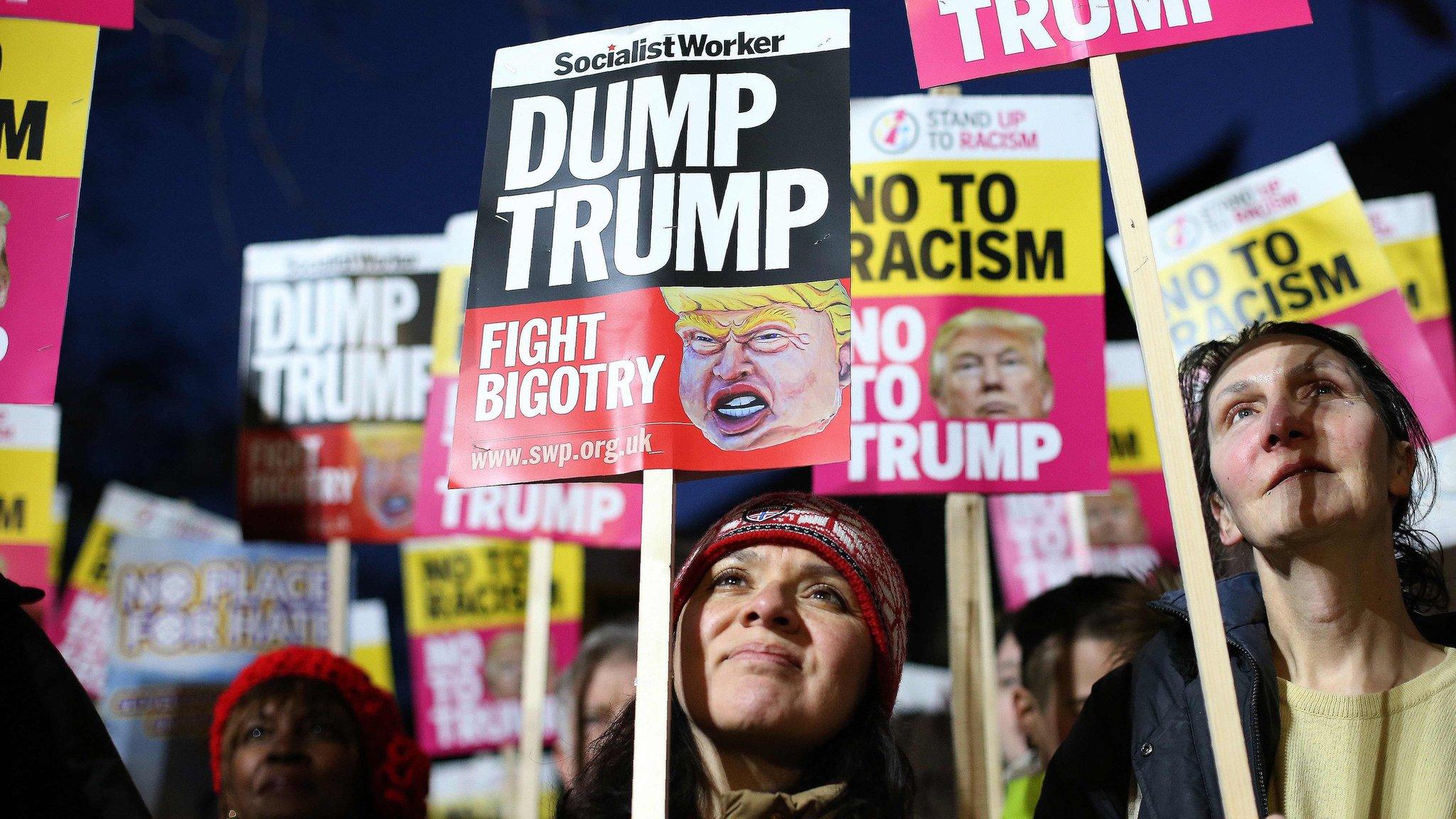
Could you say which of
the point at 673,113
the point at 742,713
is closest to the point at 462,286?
the point at 673,113

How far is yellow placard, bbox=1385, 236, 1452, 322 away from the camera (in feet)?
11.7

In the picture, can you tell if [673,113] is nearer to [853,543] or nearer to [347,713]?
[853,543]

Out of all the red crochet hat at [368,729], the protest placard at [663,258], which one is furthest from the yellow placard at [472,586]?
the protest placard at [663,258]

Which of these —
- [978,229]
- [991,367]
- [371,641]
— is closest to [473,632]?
[371,641]

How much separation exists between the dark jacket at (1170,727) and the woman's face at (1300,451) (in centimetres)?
14

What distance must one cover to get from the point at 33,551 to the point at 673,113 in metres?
3.28

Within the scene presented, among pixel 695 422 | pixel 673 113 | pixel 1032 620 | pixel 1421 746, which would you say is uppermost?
pixel 673 113

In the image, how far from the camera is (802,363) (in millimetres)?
1861

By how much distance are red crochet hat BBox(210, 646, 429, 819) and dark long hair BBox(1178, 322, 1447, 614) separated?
5.17 feet

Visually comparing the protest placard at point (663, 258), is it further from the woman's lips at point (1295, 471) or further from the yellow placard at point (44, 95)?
the yellow placard at point (44, 95)

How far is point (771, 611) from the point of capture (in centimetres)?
185

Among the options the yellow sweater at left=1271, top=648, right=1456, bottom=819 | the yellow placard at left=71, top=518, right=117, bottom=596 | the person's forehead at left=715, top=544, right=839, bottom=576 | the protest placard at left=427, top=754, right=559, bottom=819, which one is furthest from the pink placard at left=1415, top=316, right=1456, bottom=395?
the yellow placard at left=71, top=518, right=117, bottom=596

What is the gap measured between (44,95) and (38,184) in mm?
171

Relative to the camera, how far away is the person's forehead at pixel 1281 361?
1.84 meters
